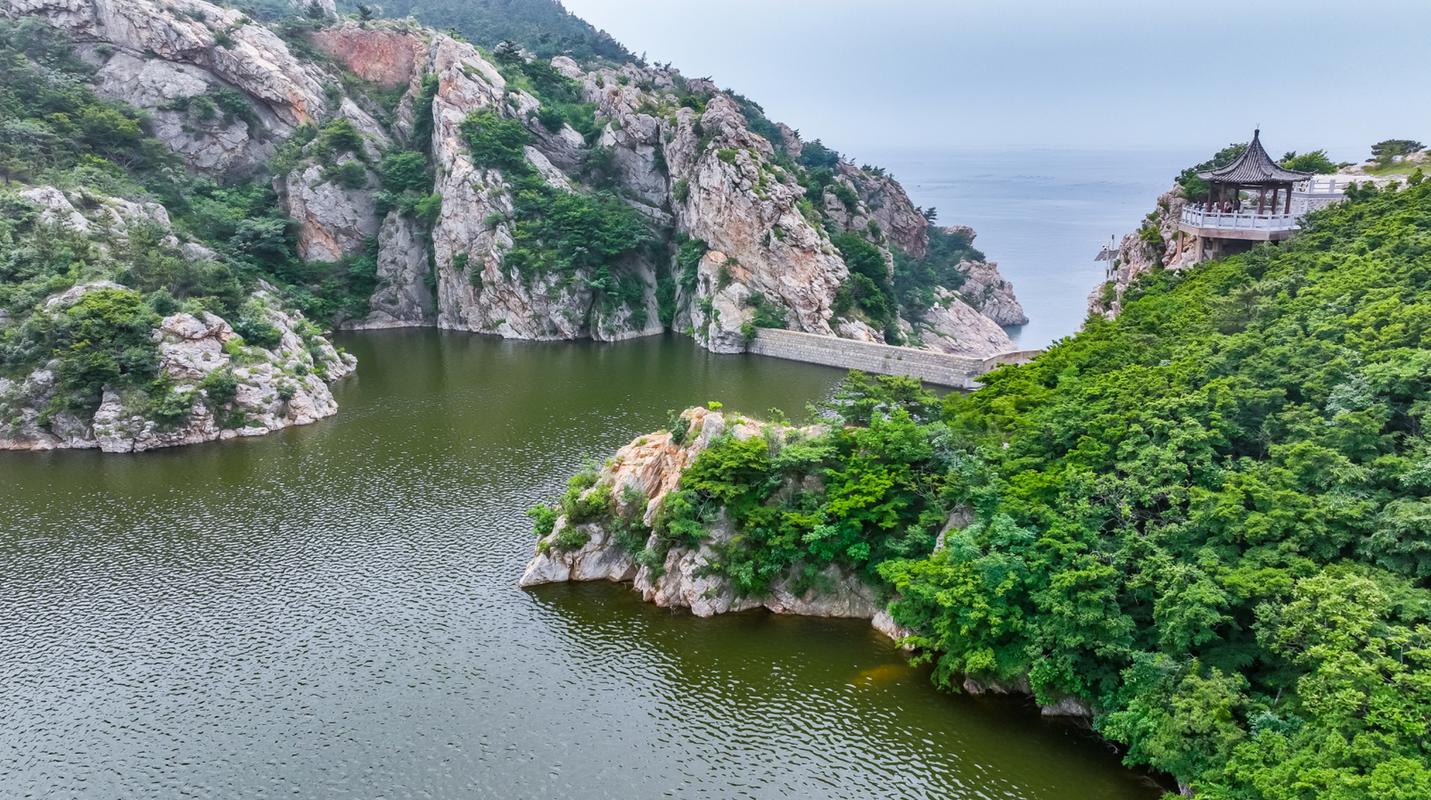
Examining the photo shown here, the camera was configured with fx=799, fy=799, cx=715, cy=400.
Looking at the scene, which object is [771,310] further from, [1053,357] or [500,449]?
[1053,357]

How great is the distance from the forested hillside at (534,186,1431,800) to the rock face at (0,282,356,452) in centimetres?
2220

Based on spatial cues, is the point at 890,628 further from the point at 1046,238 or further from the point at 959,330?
the point at 1046,238

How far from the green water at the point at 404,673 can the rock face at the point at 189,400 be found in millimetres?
4019

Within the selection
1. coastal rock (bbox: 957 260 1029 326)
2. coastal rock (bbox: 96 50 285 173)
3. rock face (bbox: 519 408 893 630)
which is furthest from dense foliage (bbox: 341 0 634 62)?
rock face (bbox: 519 408 893 630)

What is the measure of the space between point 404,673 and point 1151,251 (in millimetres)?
40847

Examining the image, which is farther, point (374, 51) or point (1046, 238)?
point (1046, 238)

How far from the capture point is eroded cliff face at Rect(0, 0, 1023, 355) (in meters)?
61.3

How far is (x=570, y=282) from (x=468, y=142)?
1555cm

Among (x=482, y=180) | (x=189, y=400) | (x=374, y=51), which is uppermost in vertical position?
(x=374, y=51)

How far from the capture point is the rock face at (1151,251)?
3975 cm

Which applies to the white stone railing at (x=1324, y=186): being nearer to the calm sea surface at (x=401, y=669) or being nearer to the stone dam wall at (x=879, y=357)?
the stone dam wall at (x=879, y=357)

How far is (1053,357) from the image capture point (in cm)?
2738

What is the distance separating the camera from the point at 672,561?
23.4 meters

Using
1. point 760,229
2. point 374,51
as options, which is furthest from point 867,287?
point 374,51
